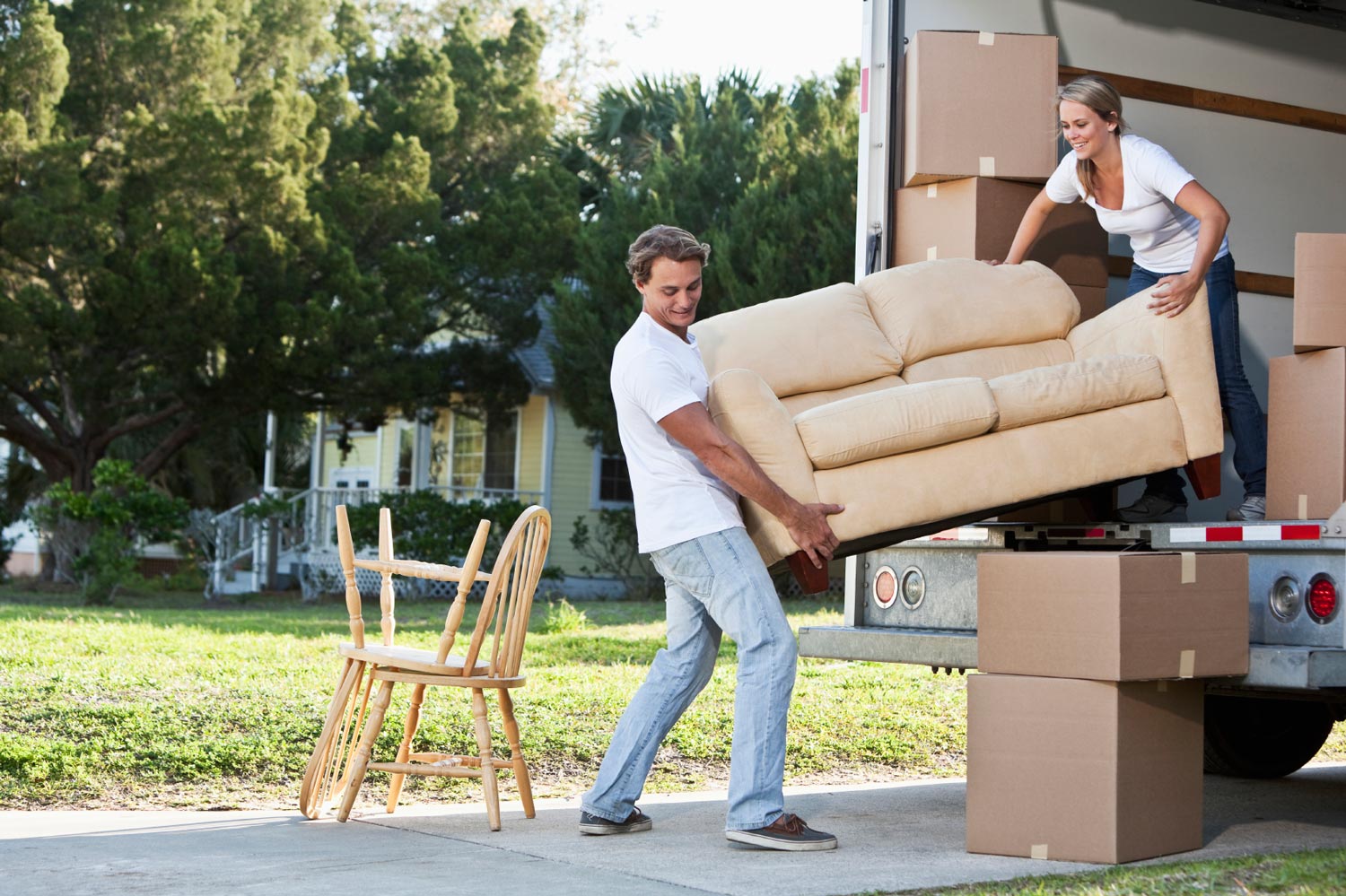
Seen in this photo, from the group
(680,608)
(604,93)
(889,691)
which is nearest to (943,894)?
(680,608)

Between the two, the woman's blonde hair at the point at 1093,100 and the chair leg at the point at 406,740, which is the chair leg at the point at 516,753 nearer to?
the chair leg at the point at 406,740

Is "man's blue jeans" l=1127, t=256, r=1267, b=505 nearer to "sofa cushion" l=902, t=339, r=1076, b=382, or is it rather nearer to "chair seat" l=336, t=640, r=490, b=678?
"sofa cushion" l=902, t=339, r=1076, b=382

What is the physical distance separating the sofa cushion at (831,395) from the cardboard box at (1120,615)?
99 cm

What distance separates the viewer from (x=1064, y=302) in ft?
17.2

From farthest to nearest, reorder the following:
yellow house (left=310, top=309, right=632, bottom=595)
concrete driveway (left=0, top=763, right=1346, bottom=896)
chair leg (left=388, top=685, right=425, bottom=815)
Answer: yellow house (left=310, top=309, right=632, bottom=595) < chair leg (left=388, top=685, right=425, bottom=815) < concrete driveway (left=0, top=763, right=1346, bottom=896)

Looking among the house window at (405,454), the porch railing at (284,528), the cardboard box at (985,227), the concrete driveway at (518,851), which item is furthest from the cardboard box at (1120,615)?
the house window at (405,454)

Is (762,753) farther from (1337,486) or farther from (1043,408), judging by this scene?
(1337,486)

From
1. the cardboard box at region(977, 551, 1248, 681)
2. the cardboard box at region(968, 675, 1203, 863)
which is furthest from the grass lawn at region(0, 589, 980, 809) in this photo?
the cardboard box at region(977, 551, 1248, 681)

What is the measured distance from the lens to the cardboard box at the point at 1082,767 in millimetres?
3975

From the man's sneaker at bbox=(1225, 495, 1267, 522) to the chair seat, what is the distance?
2304mm

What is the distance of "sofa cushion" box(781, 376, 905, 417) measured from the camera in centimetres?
497

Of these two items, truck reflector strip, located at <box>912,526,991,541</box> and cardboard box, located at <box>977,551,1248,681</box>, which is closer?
cardboard box, located at <box>977,551,1248,681</box>

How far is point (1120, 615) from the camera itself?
12.9 ft

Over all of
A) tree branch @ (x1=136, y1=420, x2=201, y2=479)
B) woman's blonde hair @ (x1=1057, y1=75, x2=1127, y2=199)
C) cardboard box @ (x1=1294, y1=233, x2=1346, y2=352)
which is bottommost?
cardboard box @ (x1=1294, y1=233, x2=1346, y2=352)
